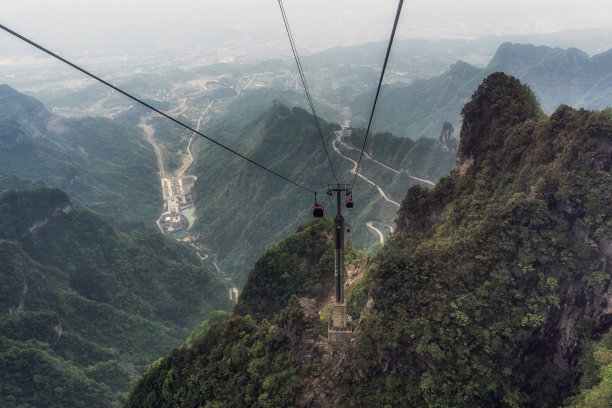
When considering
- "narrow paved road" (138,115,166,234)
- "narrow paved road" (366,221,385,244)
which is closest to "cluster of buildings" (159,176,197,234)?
"narrow paved road" (138,115,166,234)

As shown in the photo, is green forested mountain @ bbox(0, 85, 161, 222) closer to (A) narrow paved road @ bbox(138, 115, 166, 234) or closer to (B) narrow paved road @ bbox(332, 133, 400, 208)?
(A) narrow paved road @ bbox(138, 115, 166, 234)

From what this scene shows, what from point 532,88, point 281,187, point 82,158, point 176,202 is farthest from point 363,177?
point 532,88

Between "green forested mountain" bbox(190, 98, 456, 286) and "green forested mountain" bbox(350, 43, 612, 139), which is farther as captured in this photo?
"green forested mountain" bbox(350, 43, 612, 139)

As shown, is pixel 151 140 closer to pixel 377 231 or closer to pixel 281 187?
pixel 281 187

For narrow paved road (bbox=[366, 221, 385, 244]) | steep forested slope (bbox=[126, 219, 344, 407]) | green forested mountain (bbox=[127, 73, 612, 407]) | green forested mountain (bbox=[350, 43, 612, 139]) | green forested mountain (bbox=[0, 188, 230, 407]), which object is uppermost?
green forested mountain (bbox=[350, 43, 612, 139])

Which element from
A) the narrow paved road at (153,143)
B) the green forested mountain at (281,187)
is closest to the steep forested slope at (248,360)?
the green forested mountain at (281,187)
